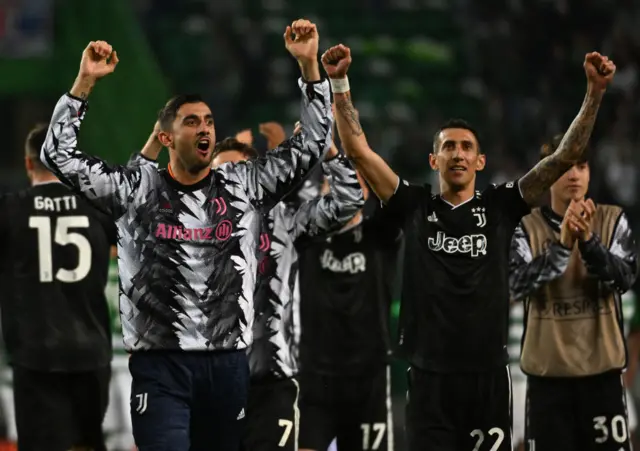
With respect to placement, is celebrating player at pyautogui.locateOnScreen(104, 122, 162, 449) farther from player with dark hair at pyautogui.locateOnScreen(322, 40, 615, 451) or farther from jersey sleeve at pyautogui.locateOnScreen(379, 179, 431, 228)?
player with dark hair at pyautogui.locateOnScreen(322, 40, 615, 451)

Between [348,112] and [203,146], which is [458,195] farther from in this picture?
[203,146]

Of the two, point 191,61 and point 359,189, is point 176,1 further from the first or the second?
point 359,189

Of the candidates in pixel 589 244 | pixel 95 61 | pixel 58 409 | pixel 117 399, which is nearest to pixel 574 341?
pixel 589 244

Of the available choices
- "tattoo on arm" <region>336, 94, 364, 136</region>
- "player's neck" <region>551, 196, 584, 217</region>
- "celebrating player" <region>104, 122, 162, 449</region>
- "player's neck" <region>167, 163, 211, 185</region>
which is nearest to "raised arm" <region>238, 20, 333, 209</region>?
"player's neck" <region>167, 163, 211, 185</region>

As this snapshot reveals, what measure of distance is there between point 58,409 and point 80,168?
7.21 ft

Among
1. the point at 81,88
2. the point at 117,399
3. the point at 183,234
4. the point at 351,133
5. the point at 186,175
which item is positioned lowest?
the point at 117,399

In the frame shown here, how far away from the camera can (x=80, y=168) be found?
17.9 ft

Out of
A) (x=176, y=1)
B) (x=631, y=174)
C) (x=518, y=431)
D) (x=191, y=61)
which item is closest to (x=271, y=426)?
(x=518, y=431)

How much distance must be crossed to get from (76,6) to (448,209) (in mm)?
9890

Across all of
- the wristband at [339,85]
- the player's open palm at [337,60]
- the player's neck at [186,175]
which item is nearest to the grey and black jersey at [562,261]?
the wristband at [339,85]

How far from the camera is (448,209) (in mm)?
6289

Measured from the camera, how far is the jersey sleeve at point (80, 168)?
17.6ft

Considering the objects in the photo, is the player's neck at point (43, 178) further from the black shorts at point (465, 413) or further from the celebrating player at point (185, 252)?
the black shorts at point (465, 413)

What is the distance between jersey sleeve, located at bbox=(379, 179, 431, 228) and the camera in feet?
20.8
